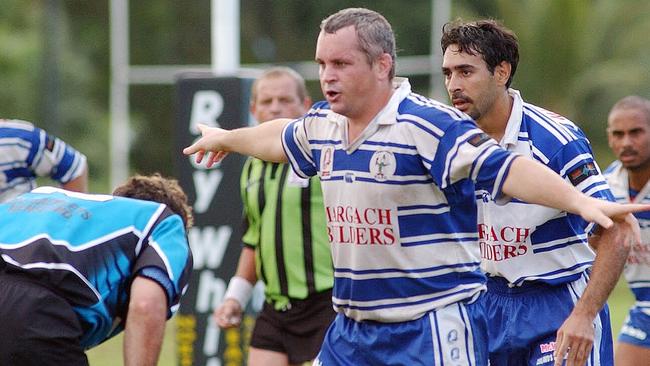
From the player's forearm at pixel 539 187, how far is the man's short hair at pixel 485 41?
1147 mm

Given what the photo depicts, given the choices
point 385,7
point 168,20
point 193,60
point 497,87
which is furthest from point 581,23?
point 497,87

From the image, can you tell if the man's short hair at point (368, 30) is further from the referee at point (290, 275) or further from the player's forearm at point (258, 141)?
the referee at point (290, 275)

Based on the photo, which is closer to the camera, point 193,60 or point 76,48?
point 193,60

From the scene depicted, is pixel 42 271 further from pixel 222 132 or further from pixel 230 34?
pixel 230 34

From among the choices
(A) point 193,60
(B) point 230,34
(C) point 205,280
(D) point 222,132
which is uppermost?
(A) point 193,60

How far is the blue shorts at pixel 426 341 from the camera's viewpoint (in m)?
4.55

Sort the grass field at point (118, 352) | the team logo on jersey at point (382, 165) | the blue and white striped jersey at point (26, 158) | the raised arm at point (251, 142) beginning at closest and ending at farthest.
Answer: the team logo on jersey at point (382, 165), the raised arm at point (251, 142), the blue and white striped jersey at point (26, 158), the grass field at point (118, 352)

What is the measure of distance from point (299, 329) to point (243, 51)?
53.2ft

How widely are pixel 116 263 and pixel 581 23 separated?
819 inches

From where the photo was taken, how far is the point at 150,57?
2872 cm

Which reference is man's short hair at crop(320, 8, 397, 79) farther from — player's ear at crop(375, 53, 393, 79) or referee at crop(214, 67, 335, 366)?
referee at crop(214, 67, 335, 366)

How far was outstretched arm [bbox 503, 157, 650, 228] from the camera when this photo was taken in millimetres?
3965

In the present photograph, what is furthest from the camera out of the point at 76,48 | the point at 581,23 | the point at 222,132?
the point at 76,48

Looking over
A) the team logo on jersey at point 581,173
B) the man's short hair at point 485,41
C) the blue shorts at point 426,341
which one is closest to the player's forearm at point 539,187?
the blue shorts at point 426,341
